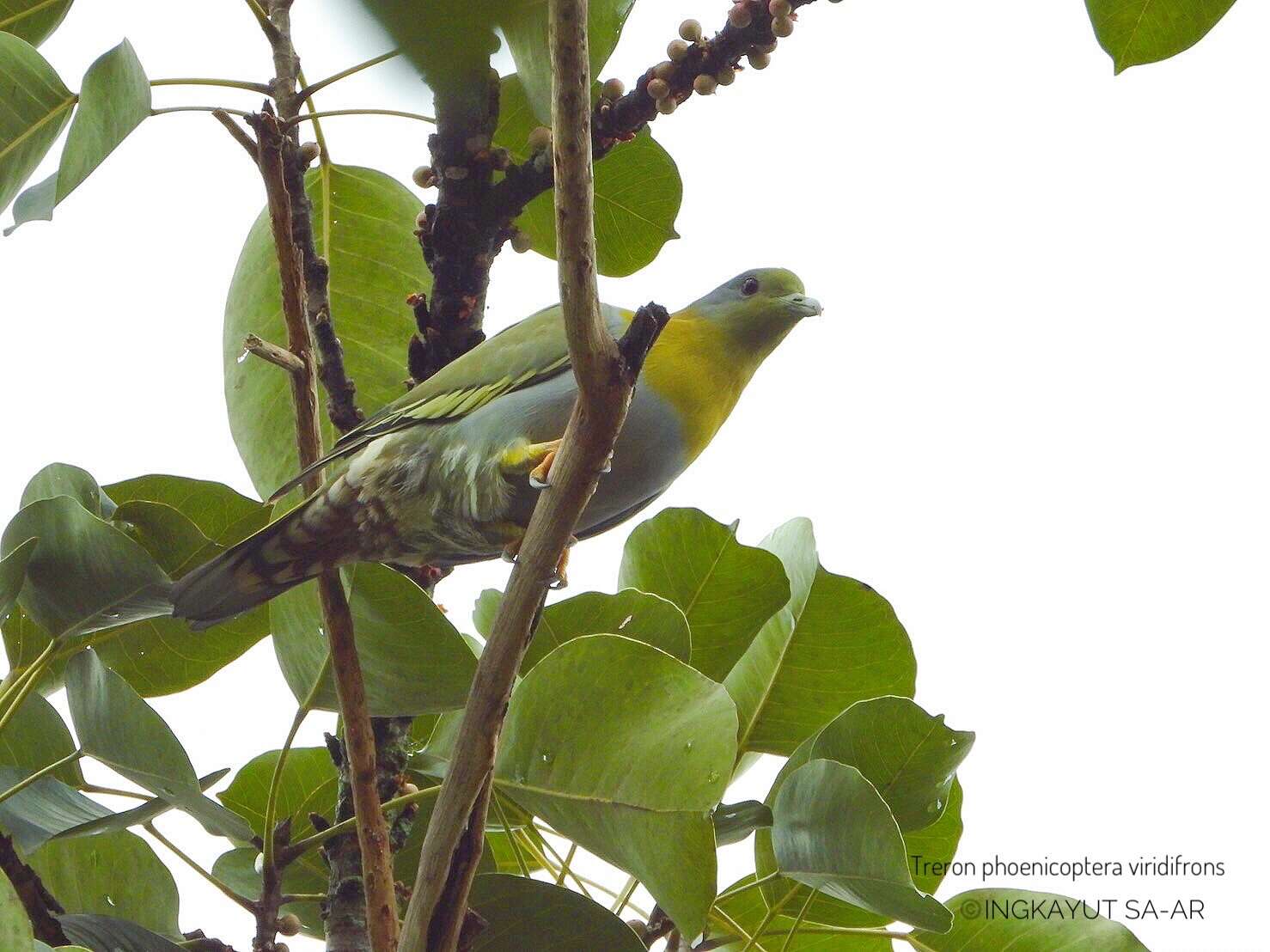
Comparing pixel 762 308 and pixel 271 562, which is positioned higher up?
pixel 762 308

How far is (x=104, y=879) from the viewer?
1810 mm

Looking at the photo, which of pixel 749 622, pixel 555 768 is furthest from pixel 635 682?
pixel 749 622

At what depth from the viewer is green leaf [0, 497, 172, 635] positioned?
166cm

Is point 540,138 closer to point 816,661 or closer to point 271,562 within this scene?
point 271,562

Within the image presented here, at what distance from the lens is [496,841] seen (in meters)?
2.20

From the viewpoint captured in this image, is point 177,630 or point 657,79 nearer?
point 657,79

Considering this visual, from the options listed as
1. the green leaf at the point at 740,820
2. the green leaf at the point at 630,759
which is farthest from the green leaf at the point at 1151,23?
the green leaf at the point at 740,820

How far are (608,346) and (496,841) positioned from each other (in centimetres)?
125

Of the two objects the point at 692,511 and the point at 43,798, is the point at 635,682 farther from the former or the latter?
the point at 43,798

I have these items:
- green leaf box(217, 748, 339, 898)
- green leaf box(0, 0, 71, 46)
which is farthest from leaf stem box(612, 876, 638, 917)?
green leaf box(0, 0, 71, 46)

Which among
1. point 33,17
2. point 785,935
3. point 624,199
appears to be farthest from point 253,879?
point 33,17

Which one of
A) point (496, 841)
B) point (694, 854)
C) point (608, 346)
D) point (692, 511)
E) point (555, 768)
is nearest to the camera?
point (608, 346)

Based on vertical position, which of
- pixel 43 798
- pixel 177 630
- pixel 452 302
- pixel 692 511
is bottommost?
pixel 43 798

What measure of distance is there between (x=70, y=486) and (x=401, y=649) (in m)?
0.58
